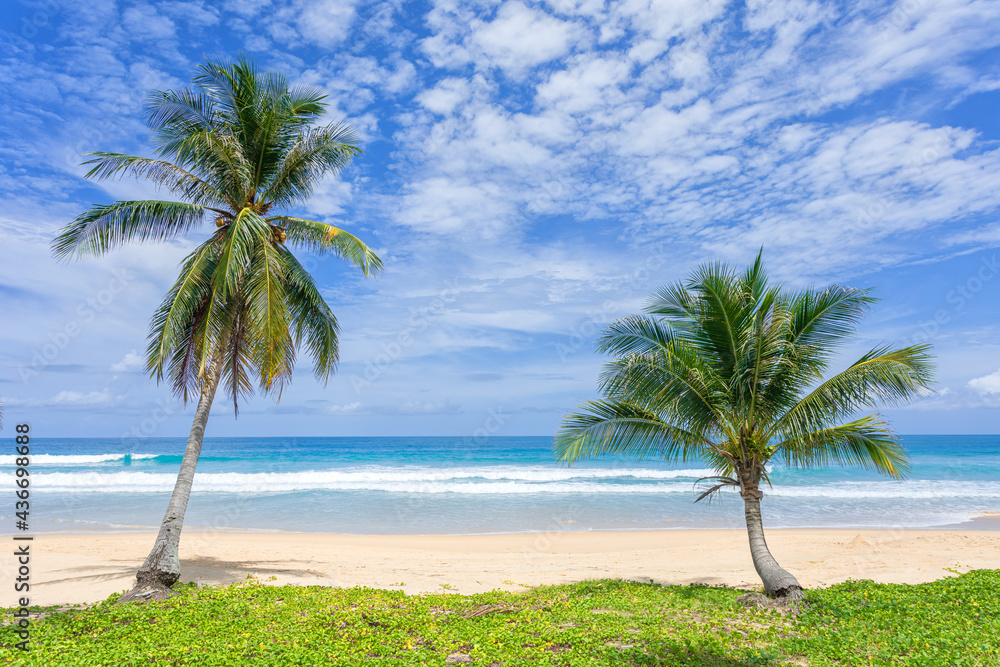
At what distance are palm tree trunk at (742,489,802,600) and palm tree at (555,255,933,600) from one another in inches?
0.6

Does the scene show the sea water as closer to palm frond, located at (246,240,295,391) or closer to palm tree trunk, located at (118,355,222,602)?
palm tree trunk, located at (118,355,222,602)

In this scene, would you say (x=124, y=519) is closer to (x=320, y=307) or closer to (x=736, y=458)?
(x=320, y=307)

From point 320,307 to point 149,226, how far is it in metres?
3.01

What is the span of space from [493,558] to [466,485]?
1658cm

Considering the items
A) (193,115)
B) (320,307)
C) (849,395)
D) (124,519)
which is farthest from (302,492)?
(849,395)

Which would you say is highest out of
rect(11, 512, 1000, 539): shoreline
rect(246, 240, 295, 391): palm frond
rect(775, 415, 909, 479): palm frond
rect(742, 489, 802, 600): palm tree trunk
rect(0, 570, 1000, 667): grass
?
rect(246, 240, 295, 391): palm frond

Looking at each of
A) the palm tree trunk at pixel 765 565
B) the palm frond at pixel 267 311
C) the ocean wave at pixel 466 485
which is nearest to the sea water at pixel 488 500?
the ocean wave at pixel 466 485

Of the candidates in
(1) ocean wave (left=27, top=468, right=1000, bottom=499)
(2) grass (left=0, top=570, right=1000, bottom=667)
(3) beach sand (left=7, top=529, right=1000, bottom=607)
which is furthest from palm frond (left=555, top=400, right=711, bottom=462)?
(1) ocean wave (left=27, top=468, right=1000, bottom=499)

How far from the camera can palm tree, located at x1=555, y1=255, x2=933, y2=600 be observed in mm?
7703

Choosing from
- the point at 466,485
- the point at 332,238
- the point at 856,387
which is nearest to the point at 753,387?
the point at 856,387

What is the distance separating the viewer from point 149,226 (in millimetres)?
8703

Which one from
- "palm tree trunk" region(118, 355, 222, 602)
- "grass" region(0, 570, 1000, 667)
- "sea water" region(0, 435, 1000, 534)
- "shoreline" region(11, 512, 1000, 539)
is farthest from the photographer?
"sea water" region(0, 435, 1000, 534)

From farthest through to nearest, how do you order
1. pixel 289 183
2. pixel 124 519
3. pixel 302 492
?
pixel 302 492
pixel 124 519
pixel 289 183

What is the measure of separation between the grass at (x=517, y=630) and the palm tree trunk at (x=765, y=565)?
1.05ft
